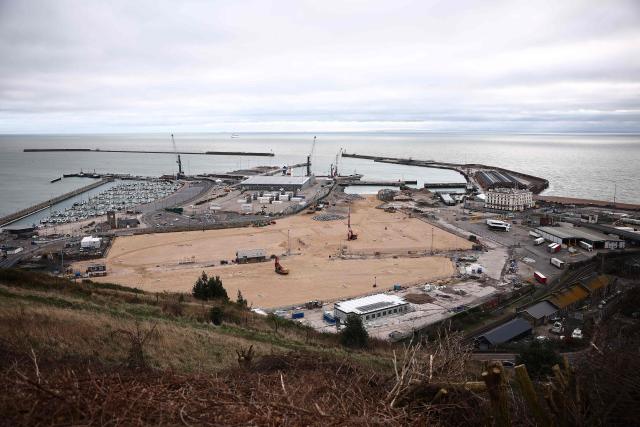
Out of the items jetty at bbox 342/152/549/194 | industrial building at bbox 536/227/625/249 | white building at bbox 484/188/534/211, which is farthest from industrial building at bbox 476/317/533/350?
jetty at bbox 342/152/549/194

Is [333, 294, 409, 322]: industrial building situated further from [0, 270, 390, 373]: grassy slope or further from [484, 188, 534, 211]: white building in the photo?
[484, 188, 534, 211]: white building

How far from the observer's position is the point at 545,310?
1201 centimetres

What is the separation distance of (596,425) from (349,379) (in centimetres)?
141

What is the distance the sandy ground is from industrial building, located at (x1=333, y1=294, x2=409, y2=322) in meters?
1.46

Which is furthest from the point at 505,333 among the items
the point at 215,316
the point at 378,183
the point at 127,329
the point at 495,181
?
the point at 378,183

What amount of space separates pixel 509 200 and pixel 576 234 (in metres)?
8.70

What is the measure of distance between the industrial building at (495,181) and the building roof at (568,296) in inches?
1009

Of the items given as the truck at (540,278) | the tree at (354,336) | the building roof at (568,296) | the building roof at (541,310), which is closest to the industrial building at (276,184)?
the truck at (540,278)

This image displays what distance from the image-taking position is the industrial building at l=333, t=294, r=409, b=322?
39.0 ft

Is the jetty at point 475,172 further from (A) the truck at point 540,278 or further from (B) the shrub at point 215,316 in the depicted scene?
(B) the shrub at point 215,316

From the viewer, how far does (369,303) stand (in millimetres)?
12523

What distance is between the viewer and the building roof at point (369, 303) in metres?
12.0

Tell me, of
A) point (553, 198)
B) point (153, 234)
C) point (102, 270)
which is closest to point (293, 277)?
point (102, 270)

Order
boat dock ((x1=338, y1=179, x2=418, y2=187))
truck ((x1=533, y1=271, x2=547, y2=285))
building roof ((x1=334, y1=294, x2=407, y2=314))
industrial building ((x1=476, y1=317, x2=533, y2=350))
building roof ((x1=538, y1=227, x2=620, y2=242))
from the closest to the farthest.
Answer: industrial building ((x1=476, y1=317, x2=533, y2=350))
building roof ((x1=334, y1=294, x2=407, y2=314))
truck ((x1=533, y1=271, x2=547, y2=285))
building roof ((x1=538, y1=227, x2=620, y2=242))
boat dock ((x1=338, y1=179, x2=418, y2=187))
